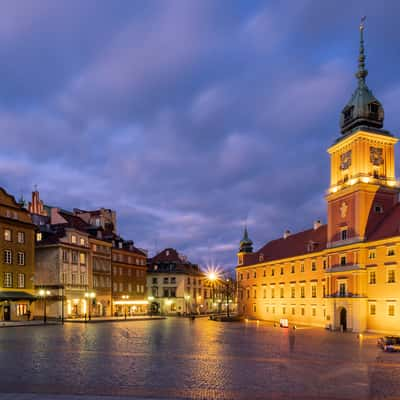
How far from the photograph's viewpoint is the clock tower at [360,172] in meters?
53.7

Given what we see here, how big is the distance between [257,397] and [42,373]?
350 inches

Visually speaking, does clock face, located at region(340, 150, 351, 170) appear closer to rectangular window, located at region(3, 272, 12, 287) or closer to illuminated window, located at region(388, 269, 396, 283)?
illuminated window, located at region(388, 269, 396, 283)

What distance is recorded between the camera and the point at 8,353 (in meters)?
24.5

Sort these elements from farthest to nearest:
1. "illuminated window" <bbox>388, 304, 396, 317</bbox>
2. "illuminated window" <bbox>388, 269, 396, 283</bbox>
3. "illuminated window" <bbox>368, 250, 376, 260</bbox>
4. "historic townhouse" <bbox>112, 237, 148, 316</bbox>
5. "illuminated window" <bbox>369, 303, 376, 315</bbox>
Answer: "historic townhouse" <bbox>112, 237, 148, 316</bbox>
"illuminated window" <bbox>368, 250, 376, 260</bbox>
"illuminated window" <bbox>369, 303, 376, 315</bbox>
"illuminated window" <bbox>388, 269, 396, 283</bbox>
"illuminated window" <bbox>388, 304, 396, 317</bbox>

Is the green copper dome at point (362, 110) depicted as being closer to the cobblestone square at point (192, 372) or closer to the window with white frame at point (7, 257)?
the cobblestone square at point (192, 372)

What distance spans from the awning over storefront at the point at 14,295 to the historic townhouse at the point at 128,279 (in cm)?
2104

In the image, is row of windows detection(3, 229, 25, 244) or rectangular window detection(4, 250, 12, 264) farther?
row of windows detection(3, 229, 25, 244)

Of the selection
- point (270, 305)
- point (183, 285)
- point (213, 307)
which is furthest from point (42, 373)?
point (213, 307)

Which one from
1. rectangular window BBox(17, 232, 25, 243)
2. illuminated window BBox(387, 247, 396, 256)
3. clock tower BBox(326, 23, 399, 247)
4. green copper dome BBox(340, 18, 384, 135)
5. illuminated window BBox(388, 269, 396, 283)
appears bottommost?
illuminated window BBox(388, 269, 396, 283)

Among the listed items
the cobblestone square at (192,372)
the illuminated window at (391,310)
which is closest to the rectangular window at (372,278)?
the illuminated window at (391,310)

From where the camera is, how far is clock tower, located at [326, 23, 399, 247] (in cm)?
5372

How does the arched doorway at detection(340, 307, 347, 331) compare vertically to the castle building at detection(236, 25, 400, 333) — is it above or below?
below

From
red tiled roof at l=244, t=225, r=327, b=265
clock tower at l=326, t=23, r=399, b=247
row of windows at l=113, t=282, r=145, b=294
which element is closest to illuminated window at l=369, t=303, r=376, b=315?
clock tower at l=326, t=23, r=399, b=247

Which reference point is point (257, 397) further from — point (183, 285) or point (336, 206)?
point (183, 285)
